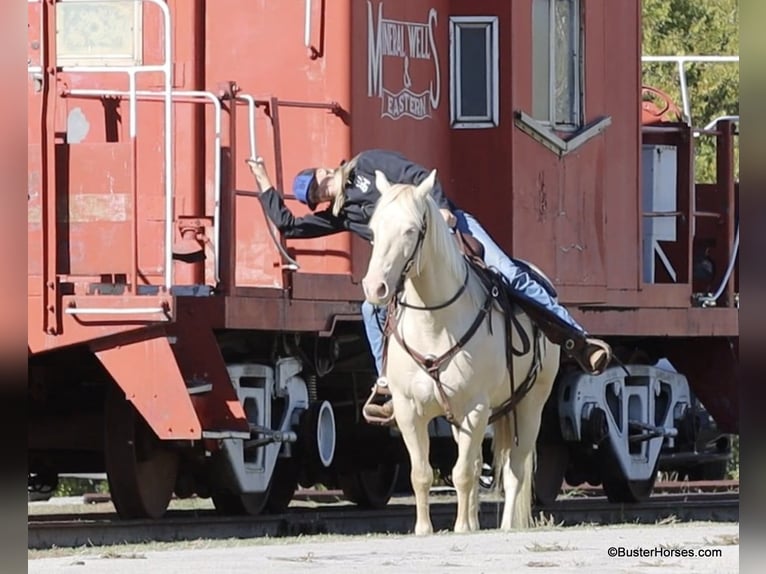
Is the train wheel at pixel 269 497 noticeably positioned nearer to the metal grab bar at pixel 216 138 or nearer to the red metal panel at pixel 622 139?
the metal grab bar at pixel 216 138

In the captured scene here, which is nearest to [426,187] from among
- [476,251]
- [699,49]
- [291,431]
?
[476,251]

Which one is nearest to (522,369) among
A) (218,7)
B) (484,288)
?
(484,288)

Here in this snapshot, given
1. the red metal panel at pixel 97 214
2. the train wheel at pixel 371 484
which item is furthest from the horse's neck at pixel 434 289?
the train wheel at pixel 371 484

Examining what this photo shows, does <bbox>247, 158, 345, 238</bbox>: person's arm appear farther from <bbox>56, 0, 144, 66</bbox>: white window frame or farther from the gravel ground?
the gravel ground

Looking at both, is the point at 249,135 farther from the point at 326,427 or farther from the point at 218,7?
the point at 326,427

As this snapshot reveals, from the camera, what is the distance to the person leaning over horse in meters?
9.84

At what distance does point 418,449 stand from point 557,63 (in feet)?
13.8

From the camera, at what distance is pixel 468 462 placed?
9.37 metres

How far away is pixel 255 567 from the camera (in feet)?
22.3

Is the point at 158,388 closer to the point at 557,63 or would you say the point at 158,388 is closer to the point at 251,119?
the point at 251,119

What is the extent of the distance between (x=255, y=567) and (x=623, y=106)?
751 cm

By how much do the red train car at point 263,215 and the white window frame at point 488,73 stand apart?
0.02 meters

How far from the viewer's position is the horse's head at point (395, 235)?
8.50 metres

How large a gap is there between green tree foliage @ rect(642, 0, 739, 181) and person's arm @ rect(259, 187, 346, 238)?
15.5m
